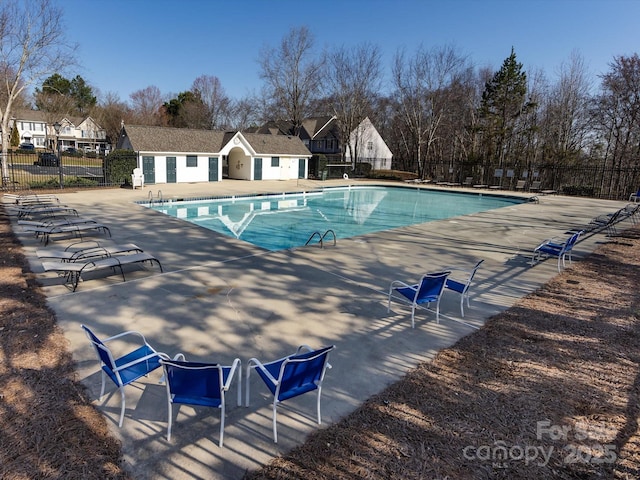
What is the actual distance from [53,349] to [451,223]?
540 inches

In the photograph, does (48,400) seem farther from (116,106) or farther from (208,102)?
(116,106)

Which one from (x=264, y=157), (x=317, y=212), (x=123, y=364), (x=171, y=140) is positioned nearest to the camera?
(x=123, y=364)

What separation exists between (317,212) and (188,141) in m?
14.8

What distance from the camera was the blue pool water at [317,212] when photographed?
14.5m

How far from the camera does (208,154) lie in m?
29.5

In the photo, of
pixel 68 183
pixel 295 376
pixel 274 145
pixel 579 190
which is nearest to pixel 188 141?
pixel 274 145

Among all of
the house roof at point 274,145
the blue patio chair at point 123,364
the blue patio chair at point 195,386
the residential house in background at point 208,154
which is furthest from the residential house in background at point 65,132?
the blue patio chair at point 195,386

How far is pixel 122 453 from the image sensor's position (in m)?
3.08

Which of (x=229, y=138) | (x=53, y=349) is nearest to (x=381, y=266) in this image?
(x=53, y=349)

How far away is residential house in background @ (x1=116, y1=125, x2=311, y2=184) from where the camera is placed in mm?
26469

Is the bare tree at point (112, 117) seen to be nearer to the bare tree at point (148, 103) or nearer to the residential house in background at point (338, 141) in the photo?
the bare tree at point (148, 103)

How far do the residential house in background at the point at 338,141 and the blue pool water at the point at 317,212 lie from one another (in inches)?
634

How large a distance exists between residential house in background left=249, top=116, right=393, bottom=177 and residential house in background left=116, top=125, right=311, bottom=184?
8641 mm

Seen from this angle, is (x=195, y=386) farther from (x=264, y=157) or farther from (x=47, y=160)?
(x=47, y=160)
